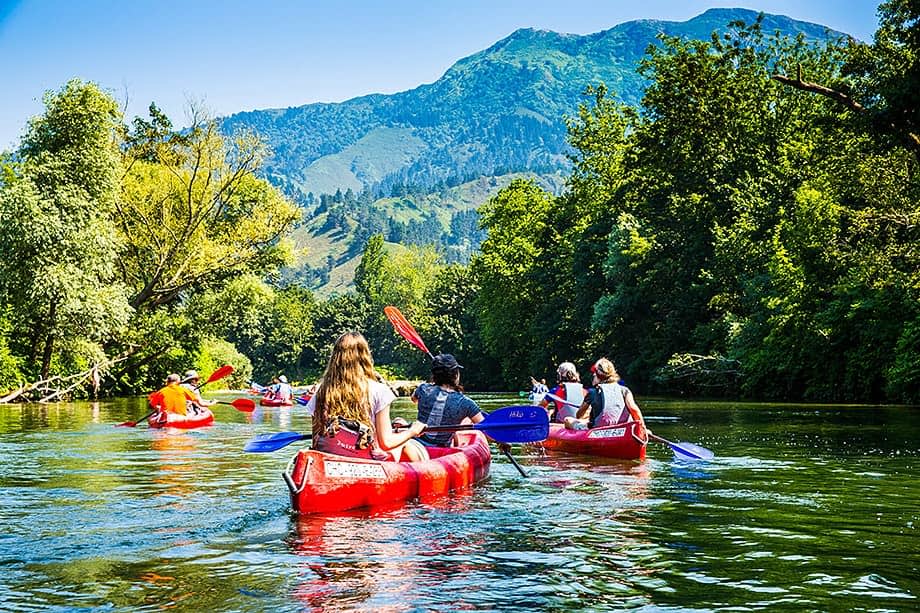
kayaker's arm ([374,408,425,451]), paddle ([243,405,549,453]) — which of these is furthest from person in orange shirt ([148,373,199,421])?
kayaker's arm ([374,408,425,451])

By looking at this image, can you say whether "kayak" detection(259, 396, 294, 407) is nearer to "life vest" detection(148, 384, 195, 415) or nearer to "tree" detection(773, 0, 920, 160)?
"life vest" detection(148, 384, 195, 415)

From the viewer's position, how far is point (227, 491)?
38.5 ft

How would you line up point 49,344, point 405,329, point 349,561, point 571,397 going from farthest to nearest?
1. point 49,344
2. point 405,329
3. point 571,397
4. point 349,561

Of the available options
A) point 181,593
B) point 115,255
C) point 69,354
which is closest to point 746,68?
point 115,255

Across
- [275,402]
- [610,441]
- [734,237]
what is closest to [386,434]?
[610,441]

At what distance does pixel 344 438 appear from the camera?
955cm

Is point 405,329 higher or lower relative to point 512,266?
lower

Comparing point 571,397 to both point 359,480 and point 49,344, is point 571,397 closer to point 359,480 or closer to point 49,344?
point 359,480

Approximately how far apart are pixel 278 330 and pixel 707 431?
295 feet

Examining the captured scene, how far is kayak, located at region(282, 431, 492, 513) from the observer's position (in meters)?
9.26

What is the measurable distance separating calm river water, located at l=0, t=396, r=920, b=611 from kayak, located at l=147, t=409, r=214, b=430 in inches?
273

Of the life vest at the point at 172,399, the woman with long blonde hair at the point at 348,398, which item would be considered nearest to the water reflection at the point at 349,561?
the woman with long blonde hair at the point at 348,398

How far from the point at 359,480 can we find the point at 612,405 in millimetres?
6541

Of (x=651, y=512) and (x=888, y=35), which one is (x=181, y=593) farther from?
(x=888, y=35)
